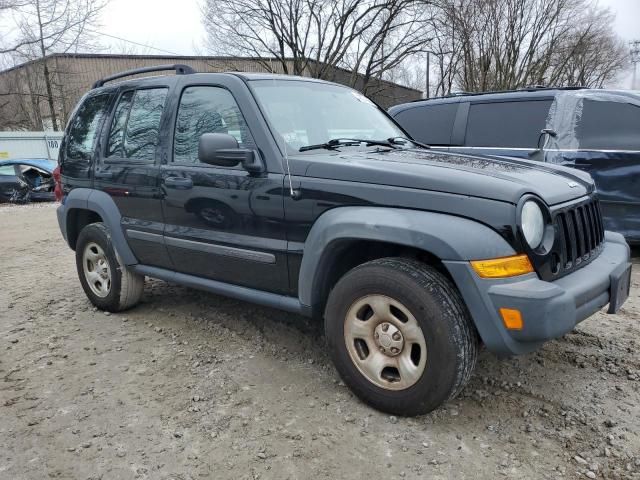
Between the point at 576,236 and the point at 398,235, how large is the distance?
100 centimetres

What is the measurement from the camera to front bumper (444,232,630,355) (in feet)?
7.53

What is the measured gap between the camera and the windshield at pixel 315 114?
3268 mm

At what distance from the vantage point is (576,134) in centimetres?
564

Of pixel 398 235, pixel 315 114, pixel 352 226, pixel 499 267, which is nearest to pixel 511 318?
pixel 499 267

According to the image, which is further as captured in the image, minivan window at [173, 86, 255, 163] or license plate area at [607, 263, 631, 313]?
minivan window at [173, 86, 255, 163]

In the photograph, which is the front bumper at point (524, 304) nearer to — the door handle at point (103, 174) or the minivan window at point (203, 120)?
the minivan window at point (203, 120)

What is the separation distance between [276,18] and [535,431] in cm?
2728

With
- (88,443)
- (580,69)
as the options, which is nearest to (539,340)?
(88,443)

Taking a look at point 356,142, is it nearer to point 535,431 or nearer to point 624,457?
point 535,431

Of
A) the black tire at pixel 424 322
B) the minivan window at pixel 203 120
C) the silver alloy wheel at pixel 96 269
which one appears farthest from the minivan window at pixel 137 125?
the black tire at pixel 424 322

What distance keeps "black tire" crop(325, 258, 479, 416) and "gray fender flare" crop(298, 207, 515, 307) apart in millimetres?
159

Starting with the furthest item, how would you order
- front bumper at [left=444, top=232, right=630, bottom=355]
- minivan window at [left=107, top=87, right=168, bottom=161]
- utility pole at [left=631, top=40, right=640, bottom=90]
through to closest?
utility pole at [left=631, top=40, right=640, bottom=90] < minivan window at [left=107, top=87, right=168, bottom=161] < front bumper at [left=444, top=232, right=630, bottom=355]

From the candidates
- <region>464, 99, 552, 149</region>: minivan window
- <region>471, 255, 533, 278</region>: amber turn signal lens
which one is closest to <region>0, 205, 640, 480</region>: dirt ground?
<region>471, 255, 533, 278</region>: amber turn signal lens

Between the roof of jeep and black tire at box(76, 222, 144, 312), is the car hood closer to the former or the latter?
black tire at box(76, 222, 144, 312)
